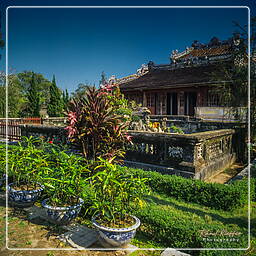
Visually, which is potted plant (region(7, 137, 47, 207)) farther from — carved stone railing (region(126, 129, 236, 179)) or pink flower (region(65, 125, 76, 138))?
carved stone railing (region(126, 129, 236, 179))

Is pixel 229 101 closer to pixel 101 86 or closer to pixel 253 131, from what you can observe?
pixel 253 131

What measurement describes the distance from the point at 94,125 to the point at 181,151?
258cm

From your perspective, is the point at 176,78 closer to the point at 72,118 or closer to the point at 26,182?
the point at 72,118

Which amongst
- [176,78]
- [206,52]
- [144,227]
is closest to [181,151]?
[144,227]

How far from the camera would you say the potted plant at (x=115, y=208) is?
322cm

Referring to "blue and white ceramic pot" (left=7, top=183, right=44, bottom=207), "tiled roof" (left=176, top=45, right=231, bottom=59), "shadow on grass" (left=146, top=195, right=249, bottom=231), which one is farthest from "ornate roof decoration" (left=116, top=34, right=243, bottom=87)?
"blue and white ceramic pot" (left=7, top=183, right=44, bottom=207)

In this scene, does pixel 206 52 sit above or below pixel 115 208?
above

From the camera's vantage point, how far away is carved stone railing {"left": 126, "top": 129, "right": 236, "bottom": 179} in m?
6.32

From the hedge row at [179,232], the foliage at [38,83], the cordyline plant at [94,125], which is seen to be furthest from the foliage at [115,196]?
the foliage at [38,83]

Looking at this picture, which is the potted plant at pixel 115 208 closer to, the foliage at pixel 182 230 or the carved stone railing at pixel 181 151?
the foliage at pixel 182 230

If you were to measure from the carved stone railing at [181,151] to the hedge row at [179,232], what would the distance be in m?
2.50

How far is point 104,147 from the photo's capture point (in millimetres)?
6324

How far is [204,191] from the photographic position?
5.21 m

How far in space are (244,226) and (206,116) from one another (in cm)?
1127
